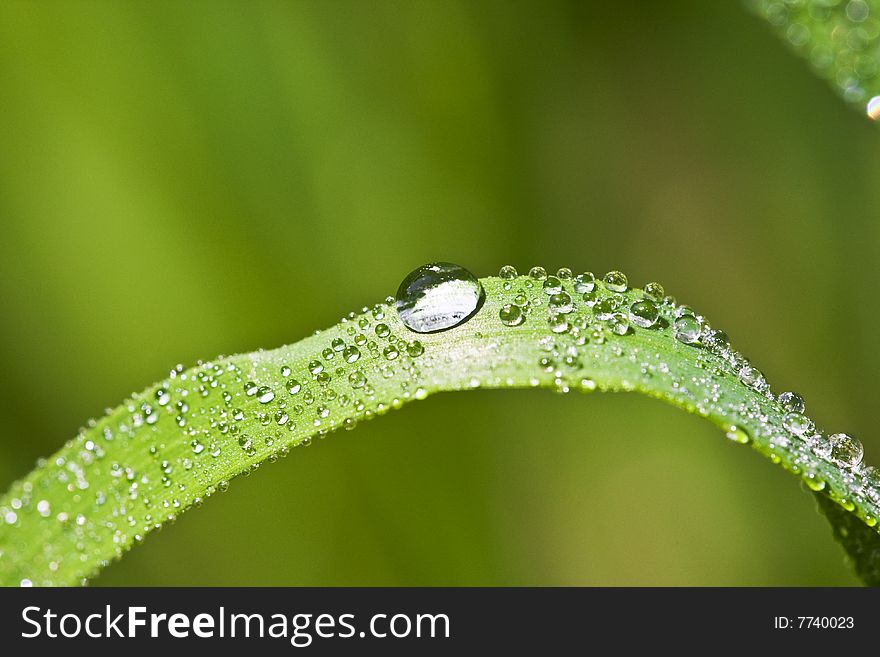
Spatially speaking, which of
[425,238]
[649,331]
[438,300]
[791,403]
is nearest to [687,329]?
[649,331]

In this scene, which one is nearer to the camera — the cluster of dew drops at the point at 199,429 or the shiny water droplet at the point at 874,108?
the cluster of dew drops at the point at 199,429

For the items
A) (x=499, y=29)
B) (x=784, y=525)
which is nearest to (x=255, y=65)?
(x=499, y=29)

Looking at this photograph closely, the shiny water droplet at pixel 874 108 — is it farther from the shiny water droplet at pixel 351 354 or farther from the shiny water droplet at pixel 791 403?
the shiny water droplet at pixel 351 354

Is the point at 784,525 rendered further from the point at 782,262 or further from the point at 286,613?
the point at 286,613

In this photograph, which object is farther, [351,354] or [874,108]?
[874,108]

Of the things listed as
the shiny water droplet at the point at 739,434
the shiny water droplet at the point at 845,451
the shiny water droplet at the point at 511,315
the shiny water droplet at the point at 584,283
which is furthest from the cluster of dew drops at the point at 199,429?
the shiny water droplet at the point at 845,451

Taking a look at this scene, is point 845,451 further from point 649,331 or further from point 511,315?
point 511,315
